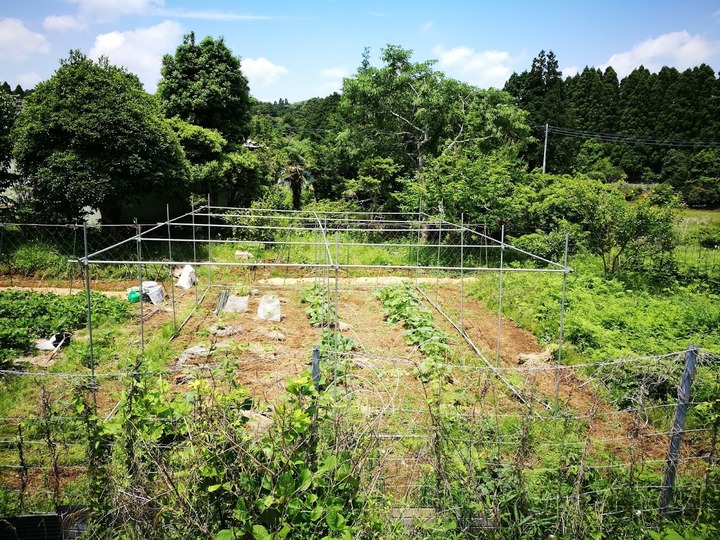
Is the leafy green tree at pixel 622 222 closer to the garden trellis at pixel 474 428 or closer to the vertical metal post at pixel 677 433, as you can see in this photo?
the garden trellis at pixel 474 428

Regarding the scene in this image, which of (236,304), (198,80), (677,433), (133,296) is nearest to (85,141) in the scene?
(133,296)

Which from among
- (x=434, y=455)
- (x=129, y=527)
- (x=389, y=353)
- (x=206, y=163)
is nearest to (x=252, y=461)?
(x=129, y=527)

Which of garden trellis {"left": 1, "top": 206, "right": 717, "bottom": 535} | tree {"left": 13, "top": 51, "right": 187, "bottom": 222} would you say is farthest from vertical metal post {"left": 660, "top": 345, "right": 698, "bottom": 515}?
tree {"left": 13, "top": 51, "right": 187, "bottom": 222}

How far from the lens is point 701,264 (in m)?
13.2

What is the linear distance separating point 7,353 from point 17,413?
1.70 meters

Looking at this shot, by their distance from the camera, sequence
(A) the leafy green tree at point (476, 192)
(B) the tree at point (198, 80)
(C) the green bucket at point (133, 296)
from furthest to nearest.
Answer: (B) the tree at point (198, 80) → (A) the leafy green tree at point (476, 192) → (C) the green bucket at point (133, 296)

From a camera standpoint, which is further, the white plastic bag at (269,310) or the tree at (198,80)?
the tree at (198,80)

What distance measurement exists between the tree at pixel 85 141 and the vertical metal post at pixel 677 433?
1311cm

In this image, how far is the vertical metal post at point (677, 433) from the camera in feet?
12.6

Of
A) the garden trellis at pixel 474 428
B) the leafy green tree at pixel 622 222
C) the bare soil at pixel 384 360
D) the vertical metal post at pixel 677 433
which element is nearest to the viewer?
the garden trellis at pixel 474 428

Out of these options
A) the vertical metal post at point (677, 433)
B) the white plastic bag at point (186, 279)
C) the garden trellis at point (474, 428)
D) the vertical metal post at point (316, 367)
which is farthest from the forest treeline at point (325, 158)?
the vertical metal post at point (316, 367)

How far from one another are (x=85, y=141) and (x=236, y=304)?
6414 millimetres

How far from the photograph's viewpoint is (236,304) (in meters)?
10.8

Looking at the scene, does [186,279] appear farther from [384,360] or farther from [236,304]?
[384,360]
